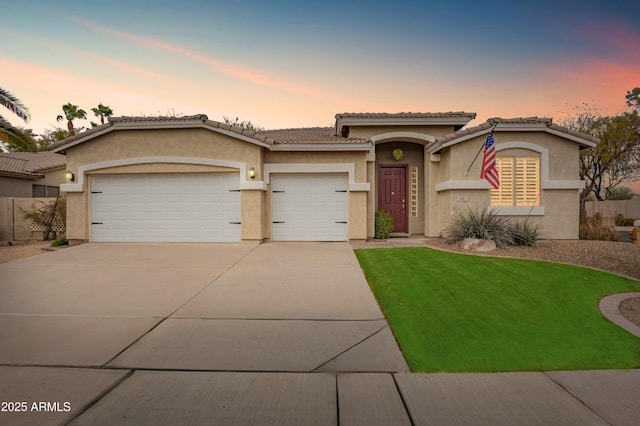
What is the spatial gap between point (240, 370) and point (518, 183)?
452 inches

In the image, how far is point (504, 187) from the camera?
1148cm

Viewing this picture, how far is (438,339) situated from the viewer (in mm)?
4086

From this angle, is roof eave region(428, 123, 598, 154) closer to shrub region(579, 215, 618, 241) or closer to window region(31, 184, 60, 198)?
shrub region(579, 215, 618, 241)

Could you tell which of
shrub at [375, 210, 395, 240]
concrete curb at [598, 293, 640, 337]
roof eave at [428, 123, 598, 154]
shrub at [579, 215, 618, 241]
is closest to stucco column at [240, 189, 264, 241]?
shrub at [375, 210, 395, 240]

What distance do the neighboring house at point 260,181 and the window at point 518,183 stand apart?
0.03 meters

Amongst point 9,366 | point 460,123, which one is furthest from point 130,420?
point 460,123

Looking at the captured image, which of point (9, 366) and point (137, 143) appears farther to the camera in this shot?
point (137, 143)

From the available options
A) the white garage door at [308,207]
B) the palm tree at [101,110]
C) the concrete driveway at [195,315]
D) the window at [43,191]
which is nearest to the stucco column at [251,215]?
the white garage door at [308,207]

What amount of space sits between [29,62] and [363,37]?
13.5 metres

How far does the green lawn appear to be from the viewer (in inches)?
143

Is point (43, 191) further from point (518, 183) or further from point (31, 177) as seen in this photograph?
point (518, 183)

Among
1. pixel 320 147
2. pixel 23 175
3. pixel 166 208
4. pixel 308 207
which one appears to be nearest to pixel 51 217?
pixel 166 208

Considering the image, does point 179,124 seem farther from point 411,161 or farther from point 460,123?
point 460,123

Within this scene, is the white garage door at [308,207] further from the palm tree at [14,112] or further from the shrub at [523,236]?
the palm tree at [14,112]
